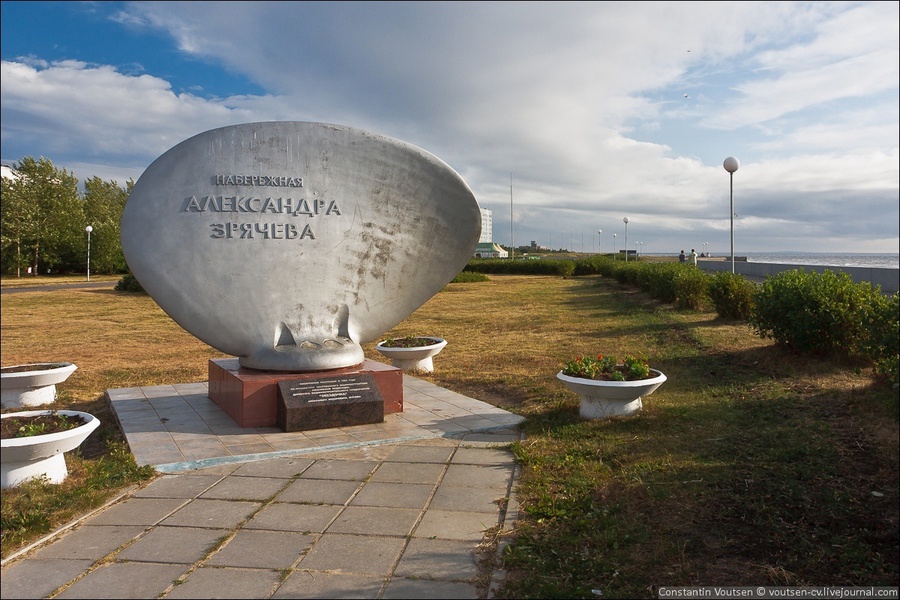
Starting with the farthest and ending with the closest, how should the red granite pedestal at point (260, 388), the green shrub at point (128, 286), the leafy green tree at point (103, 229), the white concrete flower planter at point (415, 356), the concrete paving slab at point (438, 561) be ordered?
the leafy green tree at point (103, 229) < the green shrub at point (128, 286) < the white concrete flower planter at point (415, 356) < the red granite pedestal at point (260, 388) < the concrete paving slab at point (438, 561)

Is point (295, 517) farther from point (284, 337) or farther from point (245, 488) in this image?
point (284, 337)

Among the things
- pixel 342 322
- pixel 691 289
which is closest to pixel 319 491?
pixel 342 322

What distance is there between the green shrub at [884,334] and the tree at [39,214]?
1503 inches

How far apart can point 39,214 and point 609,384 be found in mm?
38014

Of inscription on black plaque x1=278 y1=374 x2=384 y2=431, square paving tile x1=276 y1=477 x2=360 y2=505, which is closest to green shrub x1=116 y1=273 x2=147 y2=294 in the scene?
inscription on black plaque x1=278 y1=374 x2=384 y2=431

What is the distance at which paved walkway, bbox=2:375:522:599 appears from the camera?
10.8 ft

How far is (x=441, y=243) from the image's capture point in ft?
24.6

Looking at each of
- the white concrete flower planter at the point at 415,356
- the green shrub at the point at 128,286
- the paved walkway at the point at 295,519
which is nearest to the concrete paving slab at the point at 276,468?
the paved walkway at the point at 295,519

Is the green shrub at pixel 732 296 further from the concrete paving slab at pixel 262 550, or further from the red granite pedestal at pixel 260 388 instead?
the concrete paving slab at pixel 262 550

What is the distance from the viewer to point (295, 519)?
164 inches

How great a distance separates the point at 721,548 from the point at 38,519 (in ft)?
13.0

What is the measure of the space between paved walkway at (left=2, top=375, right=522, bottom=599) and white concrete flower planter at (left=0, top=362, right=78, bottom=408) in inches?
66.4

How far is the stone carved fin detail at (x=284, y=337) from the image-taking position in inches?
275

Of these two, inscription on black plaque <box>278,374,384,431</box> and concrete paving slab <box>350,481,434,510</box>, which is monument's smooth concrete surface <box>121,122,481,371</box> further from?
concrete paving slab <box>350,481,434,510</box>
